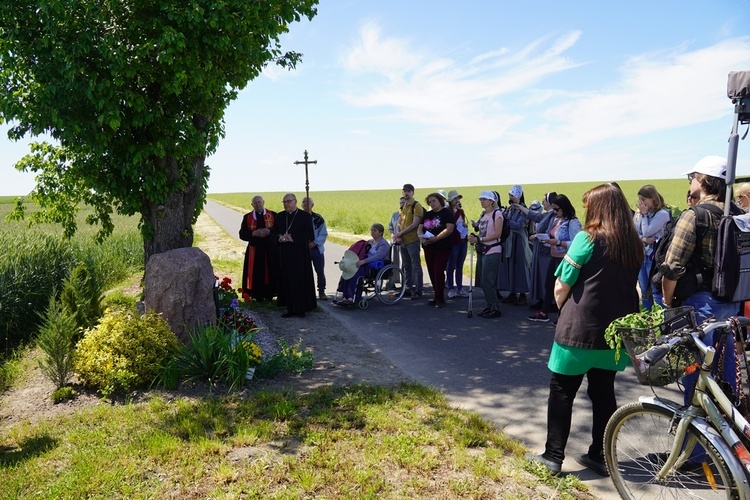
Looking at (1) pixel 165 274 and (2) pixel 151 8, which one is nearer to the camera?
(1) pixel 165 274

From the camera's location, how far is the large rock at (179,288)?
681 cm

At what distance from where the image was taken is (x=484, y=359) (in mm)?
6727

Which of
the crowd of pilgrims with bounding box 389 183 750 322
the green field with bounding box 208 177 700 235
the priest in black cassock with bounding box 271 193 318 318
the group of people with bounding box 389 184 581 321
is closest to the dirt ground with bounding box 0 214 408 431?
the priest in black cassock with bounding box 271 193 318 318

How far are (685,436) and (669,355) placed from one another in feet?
1.66

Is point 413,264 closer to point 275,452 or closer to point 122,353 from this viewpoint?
point 122,353

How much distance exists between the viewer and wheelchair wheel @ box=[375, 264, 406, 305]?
10312mm

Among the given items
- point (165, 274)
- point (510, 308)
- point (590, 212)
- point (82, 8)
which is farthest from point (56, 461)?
point (510, 308)

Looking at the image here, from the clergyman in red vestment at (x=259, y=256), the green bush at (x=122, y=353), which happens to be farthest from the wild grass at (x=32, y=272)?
the clergyman in red vestment at (x=259, y=256)

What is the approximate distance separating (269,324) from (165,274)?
232 cm

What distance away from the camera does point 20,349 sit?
328 inches

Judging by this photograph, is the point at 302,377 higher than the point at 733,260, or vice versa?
the point at 733,260

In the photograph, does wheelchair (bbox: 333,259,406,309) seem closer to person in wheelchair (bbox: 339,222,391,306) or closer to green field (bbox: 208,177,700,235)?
person in wheelchair (bbox: 339,222,391,306)

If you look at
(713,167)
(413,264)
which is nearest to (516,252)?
(413,264)

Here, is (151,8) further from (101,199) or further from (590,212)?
(590,212)
